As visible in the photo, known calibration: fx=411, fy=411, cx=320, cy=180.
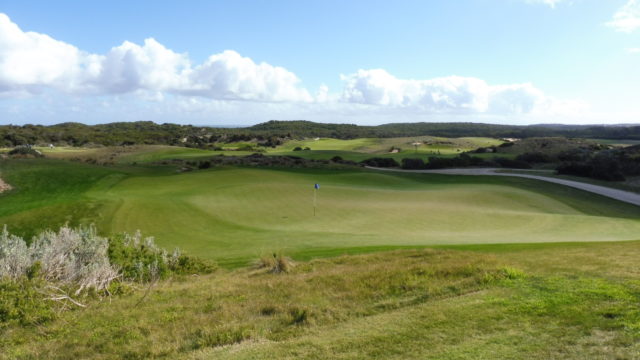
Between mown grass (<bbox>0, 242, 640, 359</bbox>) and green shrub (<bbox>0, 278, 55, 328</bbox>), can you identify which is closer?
mown grass (<bbox>0, 242, 640, 359</bbox>)

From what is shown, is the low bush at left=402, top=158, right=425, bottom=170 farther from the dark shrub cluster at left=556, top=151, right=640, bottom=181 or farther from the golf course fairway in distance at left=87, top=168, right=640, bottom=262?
the golf course fairway in distance at left=87, top=168, right=640, bottom=262

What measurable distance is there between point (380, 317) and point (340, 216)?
17116mm

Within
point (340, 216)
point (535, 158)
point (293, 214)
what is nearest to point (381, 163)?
point (535, 158)

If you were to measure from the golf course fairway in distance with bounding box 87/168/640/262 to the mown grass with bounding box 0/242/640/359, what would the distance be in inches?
241

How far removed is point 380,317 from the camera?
715 cm

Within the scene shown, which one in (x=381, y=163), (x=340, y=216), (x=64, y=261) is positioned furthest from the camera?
(x=381, y=163)

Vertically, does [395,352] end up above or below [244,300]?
above

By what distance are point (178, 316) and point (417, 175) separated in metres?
46.9

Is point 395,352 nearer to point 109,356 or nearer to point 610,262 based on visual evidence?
point 109,356

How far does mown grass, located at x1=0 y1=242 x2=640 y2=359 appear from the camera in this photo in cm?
574

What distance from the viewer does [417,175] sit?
52594 millimetres

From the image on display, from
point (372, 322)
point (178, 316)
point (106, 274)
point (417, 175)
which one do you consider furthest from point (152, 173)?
point (372, 322)

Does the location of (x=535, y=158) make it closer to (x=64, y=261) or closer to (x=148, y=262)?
(x=148, y=262)

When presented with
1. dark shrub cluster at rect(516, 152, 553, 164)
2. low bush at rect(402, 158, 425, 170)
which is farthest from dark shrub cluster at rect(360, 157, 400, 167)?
dark shrub cluster at rect(516, 152, 553, 164)
